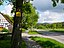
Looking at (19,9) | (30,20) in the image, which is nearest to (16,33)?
(19,9)

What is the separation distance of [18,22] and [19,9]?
0.66 meters

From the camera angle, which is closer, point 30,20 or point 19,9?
point 19,9

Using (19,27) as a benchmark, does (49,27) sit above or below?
below

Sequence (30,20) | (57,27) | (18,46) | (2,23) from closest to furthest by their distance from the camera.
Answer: (18,46)
(2,23)
(30,20)
(57,27)

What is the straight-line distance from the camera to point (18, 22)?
1202cm

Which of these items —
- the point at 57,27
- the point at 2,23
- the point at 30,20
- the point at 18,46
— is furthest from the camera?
the point at 57,27

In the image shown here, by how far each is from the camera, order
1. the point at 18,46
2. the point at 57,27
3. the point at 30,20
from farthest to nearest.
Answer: the point at 57,27, the point at 30,20, the point at 18,46

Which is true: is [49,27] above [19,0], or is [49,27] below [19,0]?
below

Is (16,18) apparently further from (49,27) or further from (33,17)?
Result: (49,27)

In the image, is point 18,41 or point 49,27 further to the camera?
point 49,27

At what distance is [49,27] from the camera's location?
112000 millimetres

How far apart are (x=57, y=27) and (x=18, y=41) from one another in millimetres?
98457

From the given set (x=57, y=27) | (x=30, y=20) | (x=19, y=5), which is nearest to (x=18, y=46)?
(x=19, y=5)

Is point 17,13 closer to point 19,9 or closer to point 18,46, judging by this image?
point 19,9
